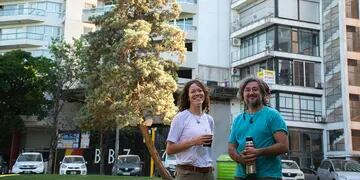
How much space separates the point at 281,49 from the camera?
40.9 m

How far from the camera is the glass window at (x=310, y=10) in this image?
42.5 metres

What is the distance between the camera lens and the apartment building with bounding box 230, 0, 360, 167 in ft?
129

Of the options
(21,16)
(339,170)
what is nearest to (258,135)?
(339,170)

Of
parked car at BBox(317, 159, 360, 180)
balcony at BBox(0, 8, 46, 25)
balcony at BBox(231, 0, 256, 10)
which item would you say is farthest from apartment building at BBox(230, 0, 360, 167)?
balcony at BBox(0, 8, 46, 25)

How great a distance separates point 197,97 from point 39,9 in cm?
5084

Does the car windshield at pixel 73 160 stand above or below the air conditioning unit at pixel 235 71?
below

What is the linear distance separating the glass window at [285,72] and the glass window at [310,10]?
4.75 metres

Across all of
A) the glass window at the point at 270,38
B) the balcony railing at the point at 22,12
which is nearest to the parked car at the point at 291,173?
the glass window at the point at 270,38

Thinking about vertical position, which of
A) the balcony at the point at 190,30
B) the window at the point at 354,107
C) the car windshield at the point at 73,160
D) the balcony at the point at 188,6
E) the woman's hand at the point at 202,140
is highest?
the balcony at the point at 188,6

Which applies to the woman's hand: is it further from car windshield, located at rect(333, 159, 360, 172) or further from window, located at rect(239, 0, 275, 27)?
window, located at rect(239, 0, 275, 27)

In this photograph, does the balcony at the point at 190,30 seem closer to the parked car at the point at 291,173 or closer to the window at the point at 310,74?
the window at the point at 310,74

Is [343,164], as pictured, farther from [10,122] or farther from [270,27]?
[10,122]

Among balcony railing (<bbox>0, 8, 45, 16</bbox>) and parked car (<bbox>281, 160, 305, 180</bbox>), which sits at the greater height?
balcony railing (<bbox>0, 8, 45, 16</bbox>)

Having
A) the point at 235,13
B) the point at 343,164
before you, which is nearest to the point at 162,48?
the point at 343,164
